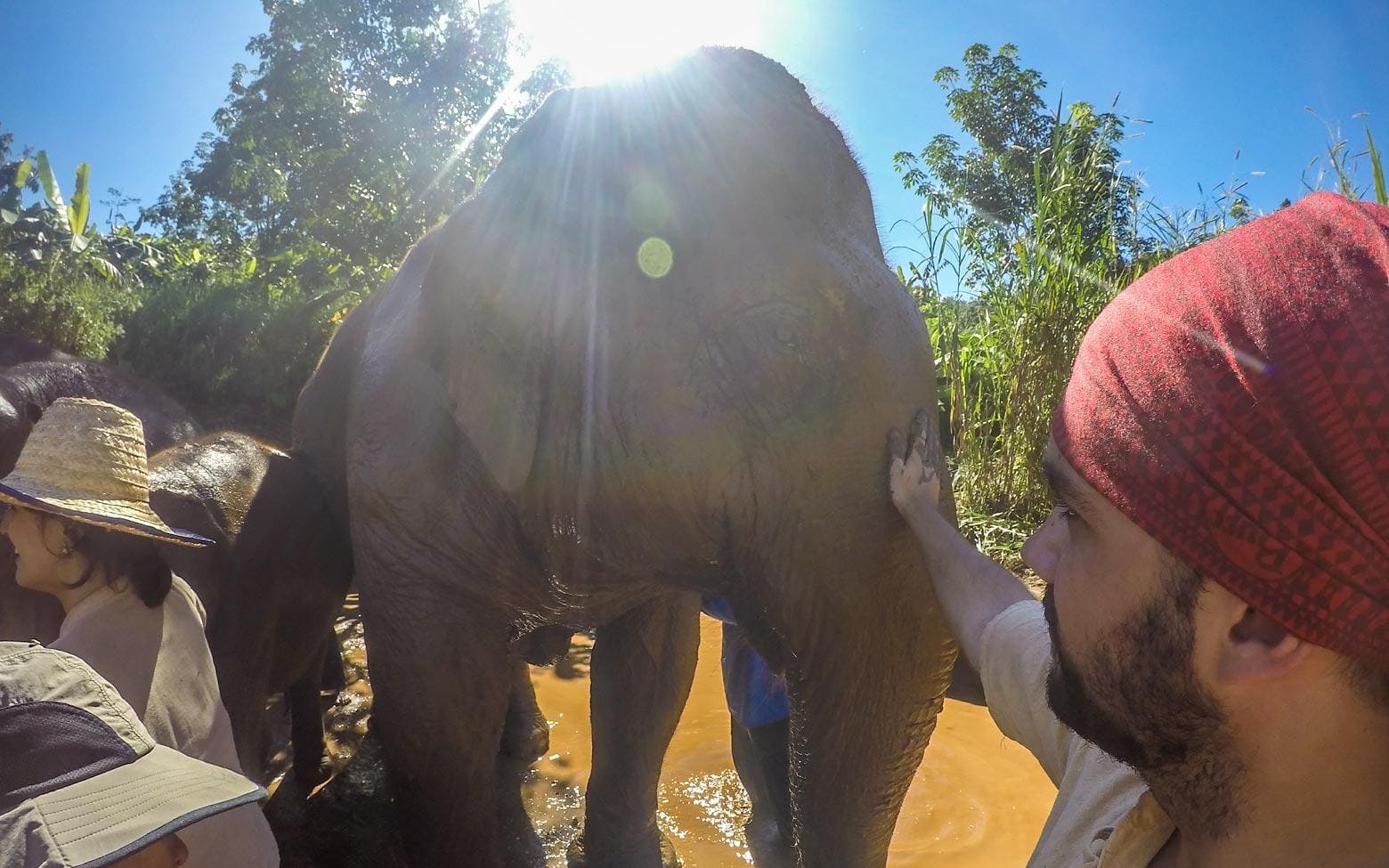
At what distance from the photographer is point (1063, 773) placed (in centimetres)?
156

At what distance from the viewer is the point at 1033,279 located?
6969 mm

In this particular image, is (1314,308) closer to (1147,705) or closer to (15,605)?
(1147,705)

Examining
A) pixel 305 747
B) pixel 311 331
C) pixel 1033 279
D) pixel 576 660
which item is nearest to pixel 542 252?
pixel 305 747

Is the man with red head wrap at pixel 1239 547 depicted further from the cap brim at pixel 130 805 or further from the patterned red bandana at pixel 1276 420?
the cap brim at pixel 130 805

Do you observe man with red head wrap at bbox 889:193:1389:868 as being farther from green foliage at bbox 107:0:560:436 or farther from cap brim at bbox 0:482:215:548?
green foliage at bbox 107:0:560:436

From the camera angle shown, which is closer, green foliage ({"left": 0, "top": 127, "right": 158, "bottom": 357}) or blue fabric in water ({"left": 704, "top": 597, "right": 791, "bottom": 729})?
blue fabric in water ({"left": 704, "top": 597, "right": 791, "bottom": 729})

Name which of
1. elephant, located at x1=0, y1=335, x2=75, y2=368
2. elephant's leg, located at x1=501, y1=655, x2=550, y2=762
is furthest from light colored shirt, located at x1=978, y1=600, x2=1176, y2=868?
elephant, located at x1=0, y1=335, x2=75, y2=368

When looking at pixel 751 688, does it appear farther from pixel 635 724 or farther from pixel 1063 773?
pixel 1063 773

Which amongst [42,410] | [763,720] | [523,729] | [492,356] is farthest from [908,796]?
[42,410]

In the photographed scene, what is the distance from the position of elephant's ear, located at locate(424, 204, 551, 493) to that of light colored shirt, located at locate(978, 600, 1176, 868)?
121 centimetres

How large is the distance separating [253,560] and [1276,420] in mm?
2805

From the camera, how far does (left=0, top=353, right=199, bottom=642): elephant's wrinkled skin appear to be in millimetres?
2463

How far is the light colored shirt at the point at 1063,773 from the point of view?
3.87 feet

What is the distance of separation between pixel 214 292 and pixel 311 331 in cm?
137
